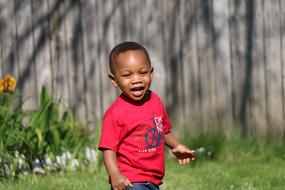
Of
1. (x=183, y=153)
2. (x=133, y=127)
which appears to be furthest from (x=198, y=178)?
(x=133, y=127)

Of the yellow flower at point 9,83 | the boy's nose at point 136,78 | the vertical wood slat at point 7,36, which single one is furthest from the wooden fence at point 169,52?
the boy's nose at point 136,78

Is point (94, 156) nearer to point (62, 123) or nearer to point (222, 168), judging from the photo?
point (62, 123)

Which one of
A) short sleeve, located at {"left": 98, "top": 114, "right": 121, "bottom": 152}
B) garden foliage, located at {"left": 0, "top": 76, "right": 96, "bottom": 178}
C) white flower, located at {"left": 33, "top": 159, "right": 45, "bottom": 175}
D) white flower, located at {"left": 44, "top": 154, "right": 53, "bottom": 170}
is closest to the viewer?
short sleeve, located at {"left": 98, "top": 114, "right": 121, "bottom": 152}

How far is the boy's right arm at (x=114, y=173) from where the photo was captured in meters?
3.98

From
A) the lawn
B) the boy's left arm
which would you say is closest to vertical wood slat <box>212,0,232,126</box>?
the lawn

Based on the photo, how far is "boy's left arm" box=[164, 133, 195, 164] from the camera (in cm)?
457

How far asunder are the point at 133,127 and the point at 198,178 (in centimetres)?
252

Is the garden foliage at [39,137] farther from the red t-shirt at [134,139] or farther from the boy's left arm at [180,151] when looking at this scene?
the red t-shirt at [134,139]

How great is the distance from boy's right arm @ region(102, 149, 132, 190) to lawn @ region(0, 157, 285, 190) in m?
2.06

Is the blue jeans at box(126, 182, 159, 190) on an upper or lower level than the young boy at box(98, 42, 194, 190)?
lower

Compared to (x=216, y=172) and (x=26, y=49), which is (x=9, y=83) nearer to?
(x=26, y=49)

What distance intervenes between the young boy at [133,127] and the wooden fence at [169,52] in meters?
A: 3.26

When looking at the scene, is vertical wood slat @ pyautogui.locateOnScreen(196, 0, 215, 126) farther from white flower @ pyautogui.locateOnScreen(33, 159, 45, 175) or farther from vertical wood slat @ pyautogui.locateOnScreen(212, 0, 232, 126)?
white flower @ pyautogui.locateOnScreen(33, 159, 45, 175)

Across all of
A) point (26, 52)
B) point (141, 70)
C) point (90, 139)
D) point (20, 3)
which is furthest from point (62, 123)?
point (141, 70)
